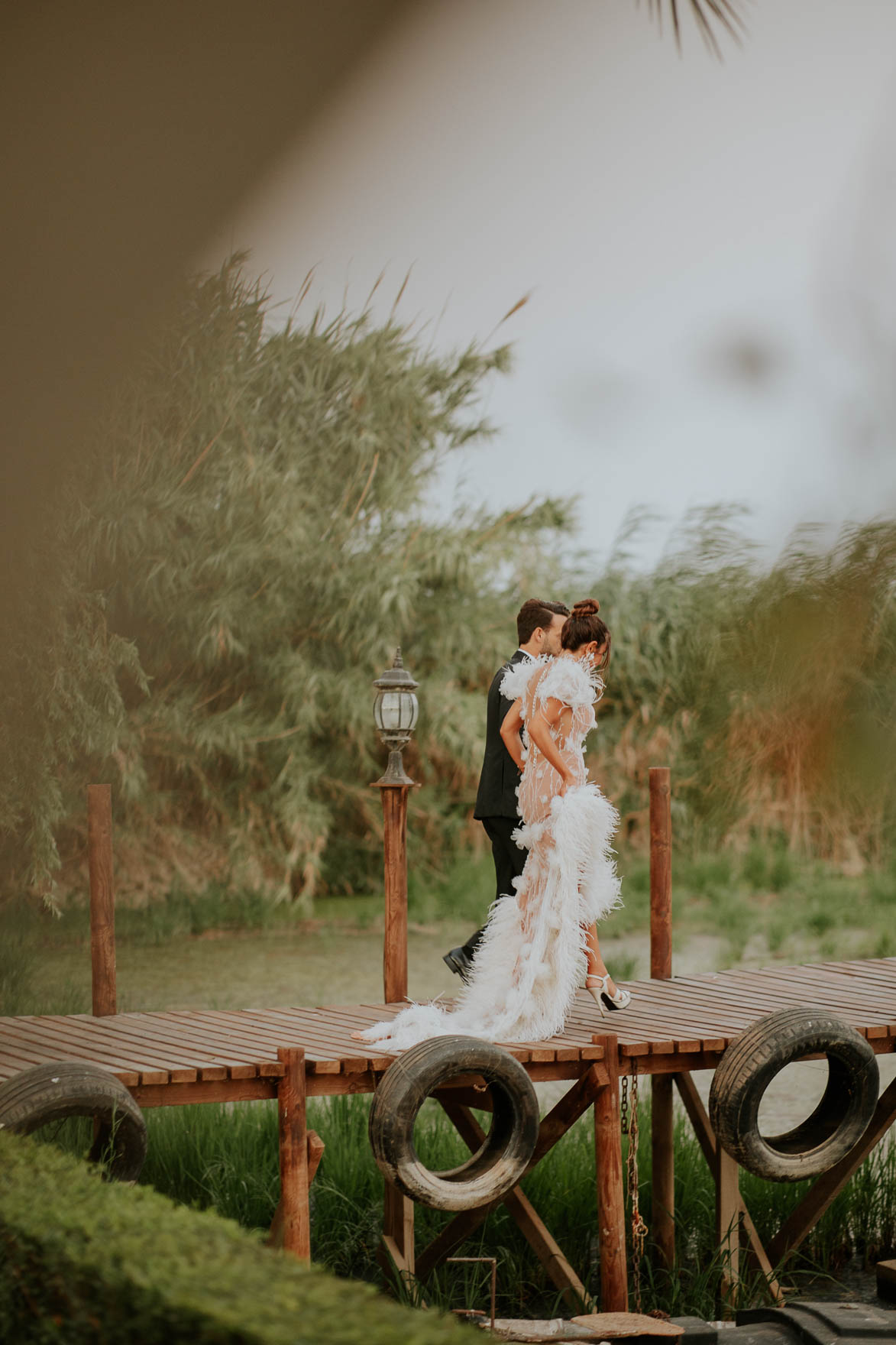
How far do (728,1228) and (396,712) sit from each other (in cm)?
195

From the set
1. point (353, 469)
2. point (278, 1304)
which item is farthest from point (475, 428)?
point (278, 1304)

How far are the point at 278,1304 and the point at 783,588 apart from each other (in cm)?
133

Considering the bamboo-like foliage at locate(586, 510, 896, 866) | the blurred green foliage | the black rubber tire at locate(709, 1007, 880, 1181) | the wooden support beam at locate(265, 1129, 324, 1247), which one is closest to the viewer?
the bamboo-like foliage at locate(586, 510, 896, 866)

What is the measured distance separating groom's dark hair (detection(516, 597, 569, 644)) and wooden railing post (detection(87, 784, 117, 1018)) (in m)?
1.47

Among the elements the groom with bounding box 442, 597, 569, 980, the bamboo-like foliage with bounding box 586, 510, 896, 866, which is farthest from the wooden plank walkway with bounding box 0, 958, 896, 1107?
the bamboo-like foliage with bounding box 586, 510, 896, 866

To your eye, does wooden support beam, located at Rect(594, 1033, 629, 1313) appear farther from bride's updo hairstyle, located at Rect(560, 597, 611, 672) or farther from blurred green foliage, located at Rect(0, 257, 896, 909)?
blurred green foliage, located at Rect(0, 257, 896, 909)

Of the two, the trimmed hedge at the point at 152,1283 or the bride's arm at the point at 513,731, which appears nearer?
the trimmed hedge at the point at 152,1283

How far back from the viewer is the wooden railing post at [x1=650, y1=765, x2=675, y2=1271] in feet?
15.2

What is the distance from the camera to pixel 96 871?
4379 millimetres

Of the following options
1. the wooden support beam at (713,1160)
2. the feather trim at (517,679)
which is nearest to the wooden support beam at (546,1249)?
the wooden support beam at (713,1160)

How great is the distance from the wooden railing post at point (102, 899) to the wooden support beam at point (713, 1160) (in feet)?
6.61

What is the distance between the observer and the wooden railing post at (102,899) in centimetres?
430

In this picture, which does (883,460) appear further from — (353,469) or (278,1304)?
(353,469)

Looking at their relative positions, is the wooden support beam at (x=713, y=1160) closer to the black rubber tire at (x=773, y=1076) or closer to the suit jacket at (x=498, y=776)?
the black rubber tire at (x=773, y=1076)
